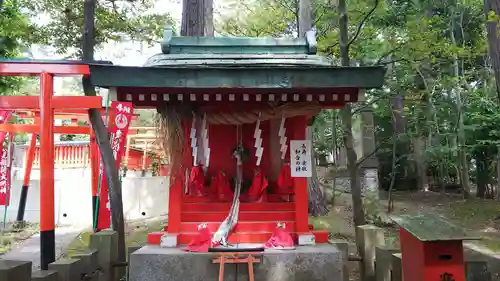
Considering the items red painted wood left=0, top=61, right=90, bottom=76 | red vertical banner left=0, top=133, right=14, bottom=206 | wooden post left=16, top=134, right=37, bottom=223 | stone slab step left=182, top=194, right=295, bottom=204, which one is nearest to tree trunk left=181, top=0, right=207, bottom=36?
red painted wood left=0, top=61, right=90, bottom=76

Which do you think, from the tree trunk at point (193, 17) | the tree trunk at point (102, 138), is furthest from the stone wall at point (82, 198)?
the tree trunk at point (193, 17)

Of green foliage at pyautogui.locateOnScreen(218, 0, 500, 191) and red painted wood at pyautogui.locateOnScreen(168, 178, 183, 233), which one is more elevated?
green foliage at pyautogui.locateOnScreen(218, 0, 500, 191)

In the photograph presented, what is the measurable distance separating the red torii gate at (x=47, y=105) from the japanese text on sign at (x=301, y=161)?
4.54m

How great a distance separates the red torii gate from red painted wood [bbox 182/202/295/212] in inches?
111

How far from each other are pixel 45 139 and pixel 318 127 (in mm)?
13475

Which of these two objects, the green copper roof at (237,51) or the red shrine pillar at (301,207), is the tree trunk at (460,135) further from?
the red shrine pillar at (301,207)

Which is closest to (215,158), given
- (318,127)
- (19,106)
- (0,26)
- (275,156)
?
(275,156)

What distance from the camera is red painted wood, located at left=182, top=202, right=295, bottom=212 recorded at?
22.4 feet

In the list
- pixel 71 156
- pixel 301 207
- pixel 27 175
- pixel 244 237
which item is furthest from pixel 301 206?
pixel 71 156

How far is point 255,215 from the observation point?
22.2ft

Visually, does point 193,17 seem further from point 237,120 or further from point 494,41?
point 494,41

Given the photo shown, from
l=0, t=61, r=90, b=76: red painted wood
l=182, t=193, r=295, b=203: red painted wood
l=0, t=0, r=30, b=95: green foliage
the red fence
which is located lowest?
l=182, t=193, r=295, b=203: red painted wood

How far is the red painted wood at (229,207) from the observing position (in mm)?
6828

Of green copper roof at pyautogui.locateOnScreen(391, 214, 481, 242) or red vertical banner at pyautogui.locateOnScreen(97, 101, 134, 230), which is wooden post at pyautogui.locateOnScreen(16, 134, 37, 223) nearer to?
red vertical banner at pyautogui.locateOnScreen(97, 101, 134, 230)
